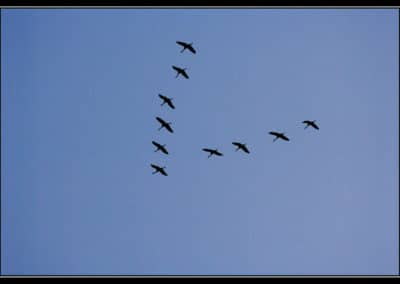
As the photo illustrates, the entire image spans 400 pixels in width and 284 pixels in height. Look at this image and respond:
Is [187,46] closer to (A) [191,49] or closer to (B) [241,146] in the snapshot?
(A) [191,49]

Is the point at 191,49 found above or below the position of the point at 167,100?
above

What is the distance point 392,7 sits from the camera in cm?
5631

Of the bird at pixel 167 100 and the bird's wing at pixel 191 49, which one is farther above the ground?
the bird's wing at pixel 191 49

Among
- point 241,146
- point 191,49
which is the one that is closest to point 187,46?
point 191,49

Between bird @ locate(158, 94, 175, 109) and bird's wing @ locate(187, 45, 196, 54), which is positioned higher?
bird's wing @ locate(187, 45, 196, 54)

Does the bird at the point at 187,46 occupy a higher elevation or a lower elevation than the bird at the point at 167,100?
higher

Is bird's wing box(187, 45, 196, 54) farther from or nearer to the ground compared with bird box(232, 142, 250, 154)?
farther from the ground

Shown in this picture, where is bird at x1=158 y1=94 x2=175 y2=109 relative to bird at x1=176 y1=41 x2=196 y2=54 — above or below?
below

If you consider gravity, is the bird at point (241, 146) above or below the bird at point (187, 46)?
below

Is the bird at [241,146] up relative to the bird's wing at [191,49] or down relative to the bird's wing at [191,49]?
down
